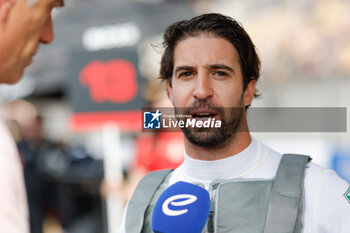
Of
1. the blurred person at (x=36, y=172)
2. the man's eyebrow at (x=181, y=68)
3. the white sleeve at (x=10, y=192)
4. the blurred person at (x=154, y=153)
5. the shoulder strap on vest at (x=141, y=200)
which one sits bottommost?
the blurred person at (x=36, y=172)

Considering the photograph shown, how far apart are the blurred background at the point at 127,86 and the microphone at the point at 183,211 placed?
120cm

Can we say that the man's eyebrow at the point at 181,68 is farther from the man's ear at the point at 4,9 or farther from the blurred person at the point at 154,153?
the blurred person at the point at 154,153

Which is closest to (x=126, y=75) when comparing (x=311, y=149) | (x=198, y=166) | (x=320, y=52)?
(x=311, y=149)

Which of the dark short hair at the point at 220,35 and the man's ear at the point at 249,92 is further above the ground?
the dark short hair at the point at 220,35

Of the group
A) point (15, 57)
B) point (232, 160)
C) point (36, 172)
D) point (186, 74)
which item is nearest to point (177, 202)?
point (232, 160)

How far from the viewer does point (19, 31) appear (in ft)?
2.45

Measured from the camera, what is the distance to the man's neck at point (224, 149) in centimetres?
85

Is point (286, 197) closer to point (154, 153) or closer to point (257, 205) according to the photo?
point (257, 205)

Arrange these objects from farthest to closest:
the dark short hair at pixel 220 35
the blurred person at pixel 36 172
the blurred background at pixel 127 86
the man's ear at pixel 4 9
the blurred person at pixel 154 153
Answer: the blurred person at pixel 36 172 → the blurred background at pixel 127 86 → the blurred person at pixel 154 153 → the dark short hair at pixel 220 35 → the man's ear at pixel 4 9

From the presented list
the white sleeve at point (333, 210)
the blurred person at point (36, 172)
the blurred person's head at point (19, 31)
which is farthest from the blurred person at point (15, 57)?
the blurred person at point (36, 172)

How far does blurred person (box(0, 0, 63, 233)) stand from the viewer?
60 centimetres

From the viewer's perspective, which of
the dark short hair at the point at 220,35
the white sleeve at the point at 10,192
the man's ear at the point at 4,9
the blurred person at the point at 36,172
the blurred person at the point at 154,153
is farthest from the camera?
the blurred person at the point at 36,172

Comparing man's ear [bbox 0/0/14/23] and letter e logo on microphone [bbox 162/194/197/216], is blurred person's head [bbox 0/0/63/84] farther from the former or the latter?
letter e logo on microphone [bbox 162/194/197/216]

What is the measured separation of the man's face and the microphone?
0.31ft
